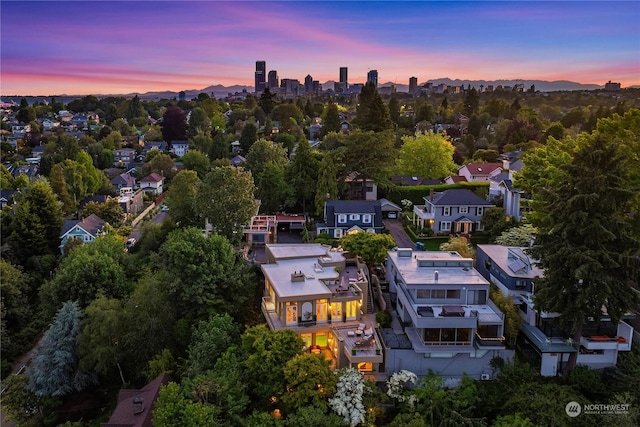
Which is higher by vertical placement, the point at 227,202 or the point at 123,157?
the point at 227,202

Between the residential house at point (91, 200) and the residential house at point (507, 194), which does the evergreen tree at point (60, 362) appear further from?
the residential house at point (507, 194)

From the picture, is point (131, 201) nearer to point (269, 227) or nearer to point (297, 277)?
point (269, 227)

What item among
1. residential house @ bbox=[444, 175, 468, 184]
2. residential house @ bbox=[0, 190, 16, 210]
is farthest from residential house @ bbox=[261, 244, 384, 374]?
residential house @ bbox=[0, 190, 16, 210]

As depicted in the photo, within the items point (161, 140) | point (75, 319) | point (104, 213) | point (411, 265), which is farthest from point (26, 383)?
point (161, 140)

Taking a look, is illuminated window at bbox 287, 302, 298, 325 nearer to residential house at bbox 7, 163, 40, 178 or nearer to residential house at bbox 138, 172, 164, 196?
residential house at bbox 138, 172, 164, 196

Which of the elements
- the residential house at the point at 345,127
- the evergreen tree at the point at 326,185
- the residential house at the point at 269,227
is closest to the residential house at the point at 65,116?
the residential house at the point at 345,127

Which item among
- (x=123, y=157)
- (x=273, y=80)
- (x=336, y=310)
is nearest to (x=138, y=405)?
(x=336, y=310)

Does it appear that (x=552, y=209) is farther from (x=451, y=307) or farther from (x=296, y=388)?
(x=296, y=388)
